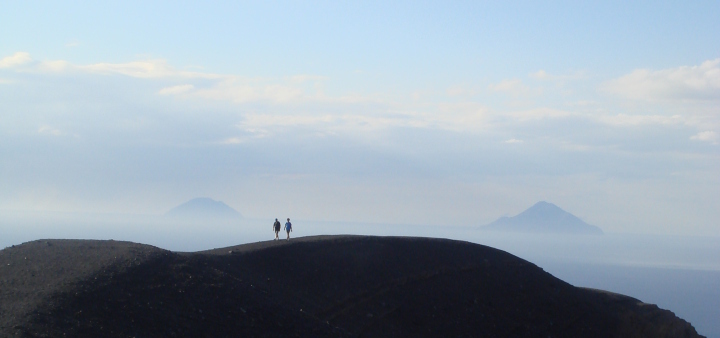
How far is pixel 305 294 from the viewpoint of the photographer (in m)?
20.4

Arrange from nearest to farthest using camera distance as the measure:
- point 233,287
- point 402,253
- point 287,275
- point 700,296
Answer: point 233,287 → point 287,275 → point 402,253 → point 700,296

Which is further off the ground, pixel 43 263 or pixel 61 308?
pixel 43 263

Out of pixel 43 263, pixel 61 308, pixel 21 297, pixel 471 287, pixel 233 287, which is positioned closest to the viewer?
pixel 61 308

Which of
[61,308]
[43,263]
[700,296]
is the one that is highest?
[43,263]

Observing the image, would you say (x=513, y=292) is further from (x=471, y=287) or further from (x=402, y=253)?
(x=402, y=253)

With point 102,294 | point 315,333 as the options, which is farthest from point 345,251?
point 102,294

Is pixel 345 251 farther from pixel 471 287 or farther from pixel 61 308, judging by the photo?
pixel 61 308

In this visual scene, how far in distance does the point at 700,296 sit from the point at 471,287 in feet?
577

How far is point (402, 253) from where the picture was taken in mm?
24906

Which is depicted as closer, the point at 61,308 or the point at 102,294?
the point at 61,308

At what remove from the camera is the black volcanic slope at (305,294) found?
45.5ft

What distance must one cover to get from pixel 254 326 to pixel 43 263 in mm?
7203

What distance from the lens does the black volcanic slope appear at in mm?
13869

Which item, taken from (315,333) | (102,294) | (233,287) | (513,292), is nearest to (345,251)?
(513,292)
